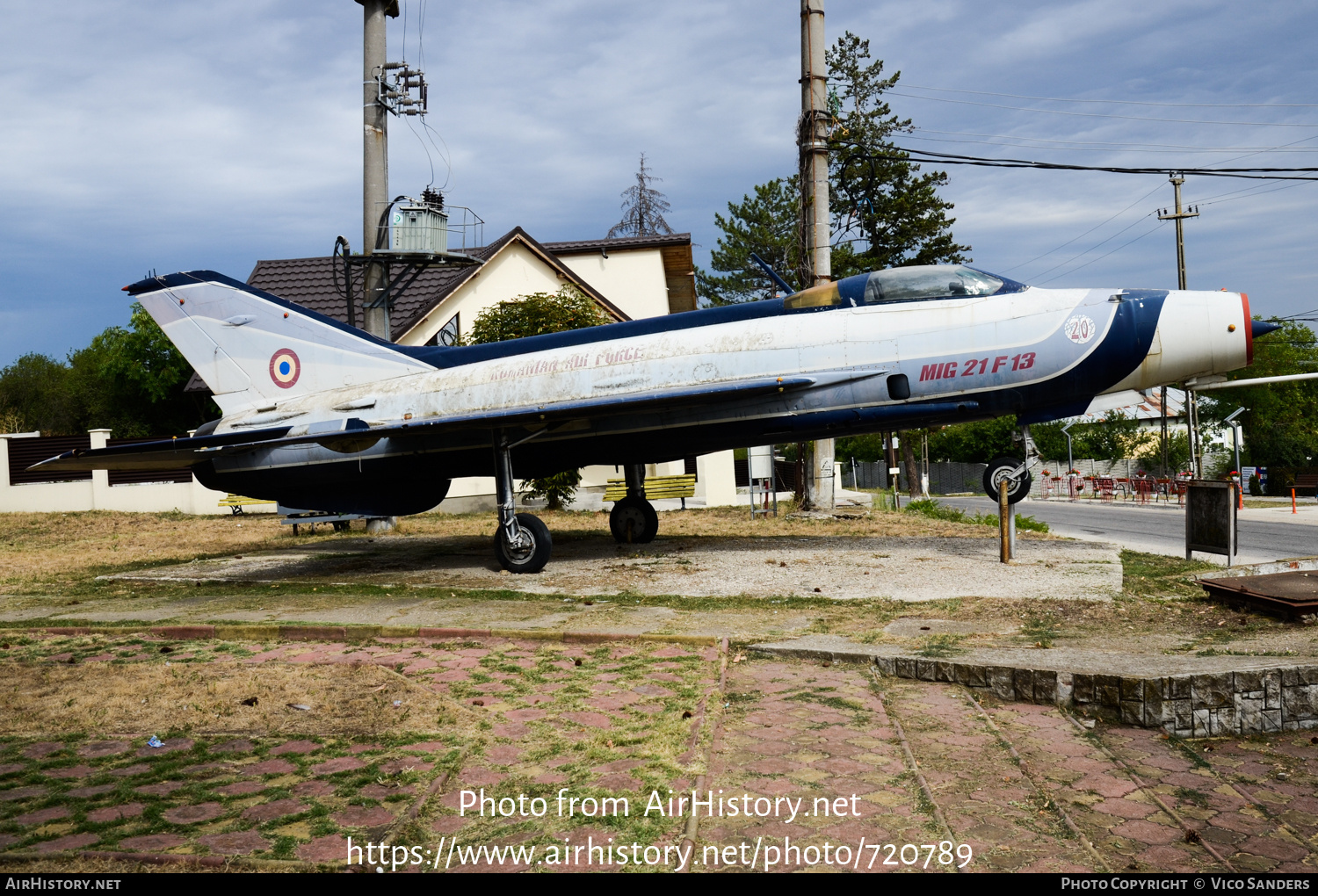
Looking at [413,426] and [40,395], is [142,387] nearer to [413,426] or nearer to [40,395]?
[40,395]

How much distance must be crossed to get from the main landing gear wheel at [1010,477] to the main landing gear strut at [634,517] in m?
5.34

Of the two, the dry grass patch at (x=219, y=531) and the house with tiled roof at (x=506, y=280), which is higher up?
the house with tiled roof at (x=506, y=280)

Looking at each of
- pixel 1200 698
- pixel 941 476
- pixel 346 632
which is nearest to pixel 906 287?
pixel 1200 698

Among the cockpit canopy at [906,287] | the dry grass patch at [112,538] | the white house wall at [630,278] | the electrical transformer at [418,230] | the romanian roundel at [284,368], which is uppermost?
the white house wall at [630,278]

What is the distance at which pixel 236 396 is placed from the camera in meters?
13.1

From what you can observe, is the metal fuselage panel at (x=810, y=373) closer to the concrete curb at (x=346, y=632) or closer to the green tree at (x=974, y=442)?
the concrete curb at (x=346, y=632)

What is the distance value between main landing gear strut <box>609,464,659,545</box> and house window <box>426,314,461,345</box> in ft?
43.4

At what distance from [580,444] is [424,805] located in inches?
363

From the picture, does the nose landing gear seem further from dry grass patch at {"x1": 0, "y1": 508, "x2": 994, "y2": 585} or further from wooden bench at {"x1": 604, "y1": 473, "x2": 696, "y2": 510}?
wooden bench at {"x1": 604, "y1": 473, "x2": 696, "y2": 510}

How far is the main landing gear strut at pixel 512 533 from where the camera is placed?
465 inches

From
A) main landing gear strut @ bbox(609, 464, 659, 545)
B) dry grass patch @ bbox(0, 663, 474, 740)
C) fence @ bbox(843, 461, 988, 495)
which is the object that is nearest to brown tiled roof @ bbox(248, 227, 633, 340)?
main landing gear strut @ bbox(609, 464, 659, 545)

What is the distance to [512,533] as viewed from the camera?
469 inches

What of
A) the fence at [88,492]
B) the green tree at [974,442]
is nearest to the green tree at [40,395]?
the fence at [88,492]

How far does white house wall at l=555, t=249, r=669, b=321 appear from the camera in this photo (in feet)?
104
